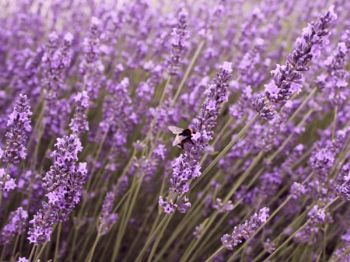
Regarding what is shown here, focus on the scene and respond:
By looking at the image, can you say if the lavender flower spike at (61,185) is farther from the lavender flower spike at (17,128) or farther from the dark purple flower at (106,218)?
the dark purple flower at (106,218)

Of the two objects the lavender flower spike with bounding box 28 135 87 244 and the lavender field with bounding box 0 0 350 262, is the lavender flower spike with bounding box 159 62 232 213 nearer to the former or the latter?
the lavender field with bounding box 0 0 350 262

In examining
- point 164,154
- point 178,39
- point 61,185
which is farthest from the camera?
point 164,154

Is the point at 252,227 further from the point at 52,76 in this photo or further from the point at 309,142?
the point at 309,142

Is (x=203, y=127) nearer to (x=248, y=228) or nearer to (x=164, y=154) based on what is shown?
(x=248, y=228)

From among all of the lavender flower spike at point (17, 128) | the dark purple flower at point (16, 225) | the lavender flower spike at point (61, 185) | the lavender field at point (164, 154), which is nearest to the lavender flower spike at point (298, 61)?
the lavender field at point (164, 154)

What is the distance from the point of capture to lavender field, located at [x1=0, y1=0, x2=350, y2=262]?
186cm

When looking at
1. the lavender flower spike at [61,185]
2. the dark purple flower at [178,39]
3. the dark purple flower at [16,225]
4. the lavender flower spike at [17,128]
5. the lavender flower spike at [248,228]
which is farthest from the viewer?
the dark purple flower at [178,39]

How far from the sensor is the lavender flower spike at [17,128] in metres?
1.83

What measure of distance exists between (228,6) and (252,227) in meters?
3.39

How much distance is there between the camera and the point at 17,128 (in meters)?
1.86

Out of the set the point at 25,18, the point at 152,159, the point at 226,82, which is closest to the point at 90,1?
the point at 25,18

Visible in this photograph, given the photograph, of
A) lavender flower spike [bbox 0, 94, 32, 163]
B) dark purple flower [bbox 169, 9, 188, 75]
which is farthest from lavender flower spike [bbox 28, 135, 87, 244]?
dark purple flower [bbox 169, 9, 188, 75]

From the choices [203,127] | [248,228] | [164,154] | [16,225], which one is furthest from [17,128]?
[164,154]

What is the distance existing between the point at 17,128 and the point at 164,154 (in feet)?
3.96
